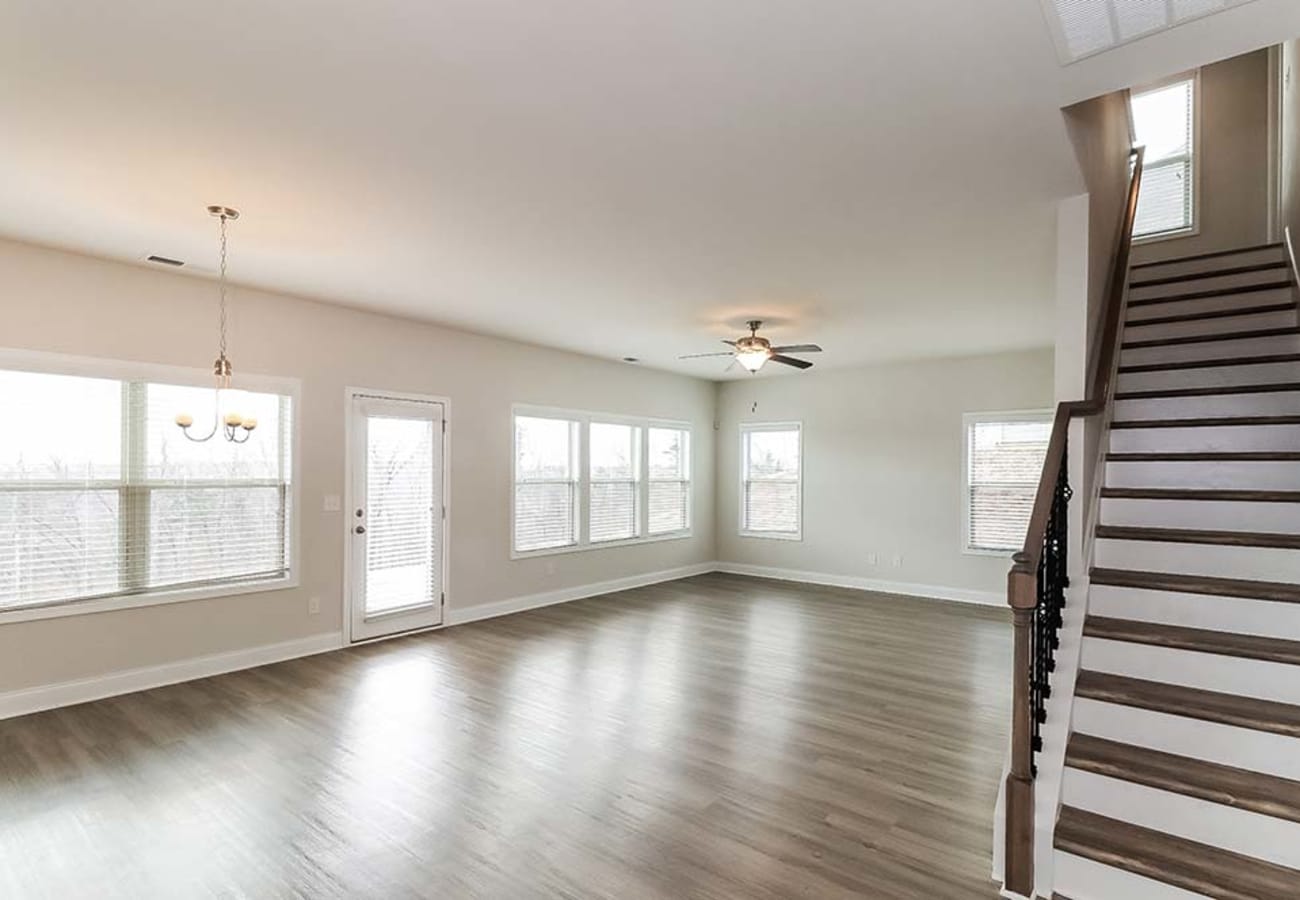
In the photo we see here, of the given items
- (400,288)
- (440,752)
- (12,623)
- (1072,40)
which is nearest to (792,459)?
(400,288)

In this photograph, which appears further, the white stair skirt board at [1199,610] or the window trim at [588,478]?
the window trim at [588,478]

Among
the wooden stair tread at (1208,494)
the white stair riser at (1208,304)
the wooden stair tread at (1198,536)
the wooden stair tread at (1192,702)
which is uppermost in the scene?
the white stair riser at (1208,304)

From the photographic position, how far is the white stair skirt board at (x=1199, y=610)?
8.16ft

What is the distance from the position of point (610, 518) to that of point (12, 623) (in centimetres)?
520

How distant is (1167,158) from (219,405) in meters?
7.89

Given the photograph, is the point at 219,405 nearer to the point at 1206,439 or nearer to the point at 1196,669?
the point at 1196,669

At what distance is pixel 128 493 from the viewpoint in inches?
167

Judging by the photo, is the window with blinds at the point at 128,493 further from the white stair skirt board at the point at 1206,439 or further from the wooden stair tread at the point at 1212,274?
the wooden stair tread at the point at 1212,274

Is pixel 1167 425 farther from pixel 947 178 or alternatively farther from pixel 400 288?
pixel 400 288

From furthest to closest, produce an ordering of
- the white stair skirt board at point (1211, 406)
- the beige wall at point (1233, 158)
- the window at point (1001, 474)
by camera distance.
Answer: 1. the window at point (1001, 474)
2. the beige wall at point (1233, 158)
3. the white stair skirt board at point (1211, 406)

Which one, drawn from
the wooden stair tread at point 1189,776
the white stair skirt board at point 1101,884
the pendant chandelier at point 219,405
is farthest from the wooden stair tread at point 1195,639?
the pendant chandelier at point 219,405

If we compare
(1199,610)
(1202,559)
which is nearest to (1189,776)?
(1199,610)

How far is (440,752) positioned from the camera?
3361 mm

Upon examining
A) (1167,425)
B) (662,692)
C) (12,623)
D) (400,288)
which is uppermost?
(400,288)
